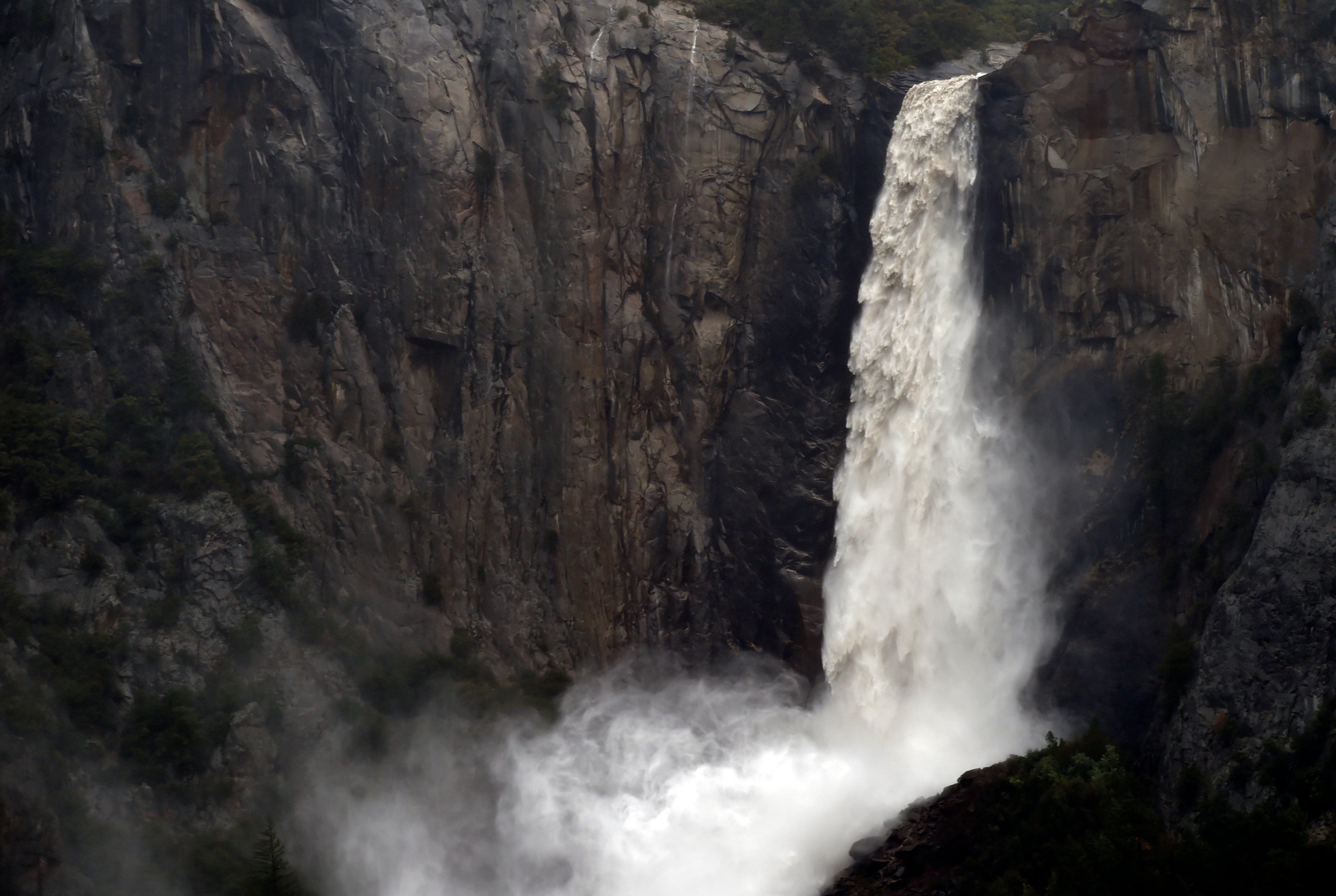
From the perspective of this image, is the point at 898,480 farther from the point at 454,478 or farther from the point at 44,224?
the point at 44,224

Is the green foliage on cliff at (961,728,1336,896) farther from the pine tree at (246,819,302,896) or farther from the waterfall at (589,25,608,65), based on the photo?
the waterfall at (589,25,608,65)

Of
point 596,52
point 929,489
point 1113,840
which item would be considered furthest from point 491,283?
point 1113,840

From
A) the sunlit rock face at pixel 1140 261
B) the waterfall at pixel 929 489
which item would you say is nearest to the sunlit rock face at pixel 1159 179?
the sunlit rock face at pixel 1140 261

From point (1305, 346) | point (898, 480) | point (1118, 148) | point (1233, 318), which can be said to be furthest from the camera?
point (898, 480)

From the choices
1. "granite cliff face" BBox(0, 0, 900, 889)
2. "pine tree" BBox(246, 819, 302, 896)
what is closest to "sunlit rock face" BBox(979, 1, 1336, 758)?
"granite cliff face" BBox(0, 0, 900, 889)

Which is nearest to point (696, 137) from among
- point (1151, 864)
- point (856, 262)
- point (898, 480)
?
point (856, 262)

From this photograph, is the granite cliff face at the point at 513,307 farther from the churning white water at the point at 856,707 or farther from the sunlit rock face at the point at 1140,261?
the churning white water at the point at 856,707

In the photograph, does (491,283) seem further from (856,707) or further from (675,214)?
(856,707)
